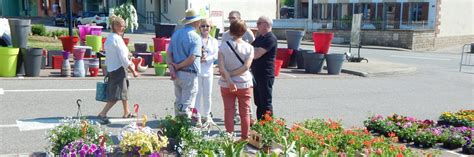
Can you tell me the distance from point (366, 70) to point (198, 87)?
10.7 m

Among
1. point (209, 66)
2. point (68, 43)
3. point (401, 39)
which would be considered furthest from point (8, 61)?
point (401, 39)

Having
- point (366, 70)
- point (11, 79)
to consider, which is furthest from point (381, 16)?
point (11, 79)

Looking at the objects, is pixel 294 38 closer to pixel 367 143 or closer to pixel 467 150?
pixel 467 150

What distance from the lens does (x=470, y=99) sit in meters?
12.5

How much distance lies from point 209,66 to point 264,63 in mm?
879

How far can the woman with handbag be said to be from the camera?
7557mm

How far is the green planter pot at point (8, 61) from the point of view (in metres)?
12.1

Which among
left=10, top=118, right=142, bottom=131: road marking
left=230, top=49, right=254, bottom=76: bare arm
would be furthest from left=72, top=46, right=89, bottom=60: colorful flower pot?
left=230, top=49, right=254, bottom=76: bare arm

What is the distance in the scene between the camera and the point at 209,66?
7777 mm

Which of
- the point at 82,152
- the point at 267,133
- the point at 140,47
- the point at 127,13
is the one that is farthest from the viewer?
the point at 127,13

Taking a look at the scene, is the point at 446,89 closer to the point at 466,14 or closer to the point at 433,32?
the point at 433,32

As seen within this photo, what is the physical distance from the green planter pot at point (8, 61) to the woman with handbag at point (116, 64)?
5256 mm

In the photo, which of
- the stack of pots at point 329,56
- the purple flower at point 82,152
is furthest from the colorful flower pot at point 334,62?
the purple flower at point 82,152

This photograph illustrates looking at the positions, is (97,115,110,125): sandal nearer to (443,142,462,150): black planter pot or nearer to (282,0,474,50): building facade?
(443,142,462,150): black planter pot
